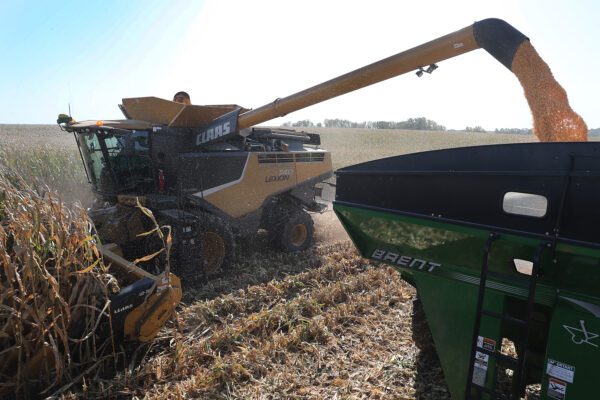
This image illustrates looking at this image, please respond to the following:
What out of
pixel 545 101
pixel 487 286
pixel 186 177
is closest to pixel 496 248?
pixel 487 286

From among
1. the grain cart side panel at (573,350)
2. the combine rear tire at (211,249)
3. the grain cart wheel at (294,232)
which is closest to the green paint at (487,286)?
the grain cart side panel at (573,350)

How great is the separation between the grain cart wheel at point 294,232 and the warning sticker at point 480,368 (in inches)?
181

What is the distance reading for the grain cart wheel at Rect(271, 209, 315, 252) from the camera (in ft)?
21.5

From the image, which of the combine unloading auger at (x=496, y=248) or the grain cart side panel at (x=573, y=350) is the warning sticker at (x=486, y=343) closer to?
the combine unloading auger at (x=496, y=248)

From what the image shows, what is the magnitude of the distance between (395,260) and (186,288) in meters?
3.23

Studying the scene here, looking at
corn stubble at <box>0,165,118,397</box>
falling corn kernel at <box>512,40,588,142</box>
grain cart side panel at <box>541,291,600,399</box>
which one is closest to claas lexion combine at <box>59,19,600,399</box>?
grain cart side panel at <box>541,291,600,399</box>

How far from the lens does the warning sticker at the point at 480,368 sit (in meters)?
2.07

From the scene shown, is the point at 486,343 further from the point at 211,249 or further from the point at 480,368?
the point at 211,249

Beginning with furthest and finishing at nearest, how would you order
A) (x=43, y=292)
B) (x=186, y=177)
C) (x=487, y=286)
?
(x=186, y=177)
(x=43, y=292)
(x=487, y=286)

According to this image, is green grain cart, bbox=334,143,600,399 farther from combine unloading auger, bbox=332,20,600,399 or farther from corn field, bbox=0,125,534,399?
corn field, bbox=0,125,534,399

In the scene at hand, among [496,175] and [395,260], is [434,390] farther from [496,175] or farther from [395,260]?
[496,175]

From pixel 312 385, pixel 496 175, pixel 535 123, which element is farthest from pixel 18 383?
pixel 535 123

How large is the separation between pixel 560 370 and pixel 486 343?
1.13 ft

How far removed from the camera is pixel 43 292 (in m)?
→ 2.61
